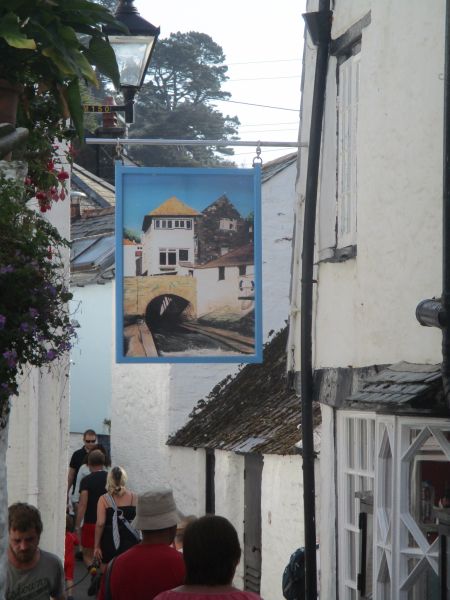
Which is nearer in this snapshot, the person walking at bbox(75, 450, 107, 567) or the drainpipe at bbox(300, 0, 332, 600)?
the drainpipe at bbox(300, 0, 332, 600)

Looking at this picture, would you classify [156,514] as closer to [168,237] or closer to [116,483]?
[168,237]

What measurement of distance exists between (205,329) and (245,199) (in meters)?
1.08

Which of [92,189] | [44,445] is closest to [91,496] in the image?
[44,445]

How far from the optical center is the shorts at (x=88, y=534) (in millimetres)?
14426

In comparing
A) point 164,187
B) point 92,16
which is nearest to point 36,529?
point 92,16

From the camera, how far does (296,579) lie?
10883 millimetres

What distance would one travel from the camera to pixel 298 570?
35.8 feet

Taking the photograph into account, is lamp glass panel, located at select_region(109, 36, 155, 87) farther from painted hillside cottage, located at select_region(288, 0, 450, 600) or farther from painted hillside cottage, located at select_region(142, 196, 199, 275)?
painted hillside cottage, located at select_region(288, 0, 450, 600)

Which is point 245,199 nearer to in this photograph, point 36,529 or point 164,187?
point 164,187

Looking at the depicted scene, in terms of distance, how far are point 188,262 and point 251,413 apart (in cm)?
955

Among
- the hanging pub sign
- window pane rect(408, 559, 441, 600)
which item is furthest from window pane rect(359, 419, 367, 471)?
window pane rect(408, 559, 441, 600)

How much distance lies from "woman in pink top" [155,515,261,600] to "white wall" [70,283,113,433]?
2195 centimetres

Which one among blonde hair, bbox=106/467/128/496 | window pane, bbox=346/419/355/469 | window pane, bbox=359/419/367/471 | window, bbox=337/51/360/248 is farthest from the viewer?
blonde hair, bbox=106/467/128/496

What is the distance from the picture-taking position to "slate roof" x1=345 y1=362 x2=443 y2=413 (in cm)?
686
